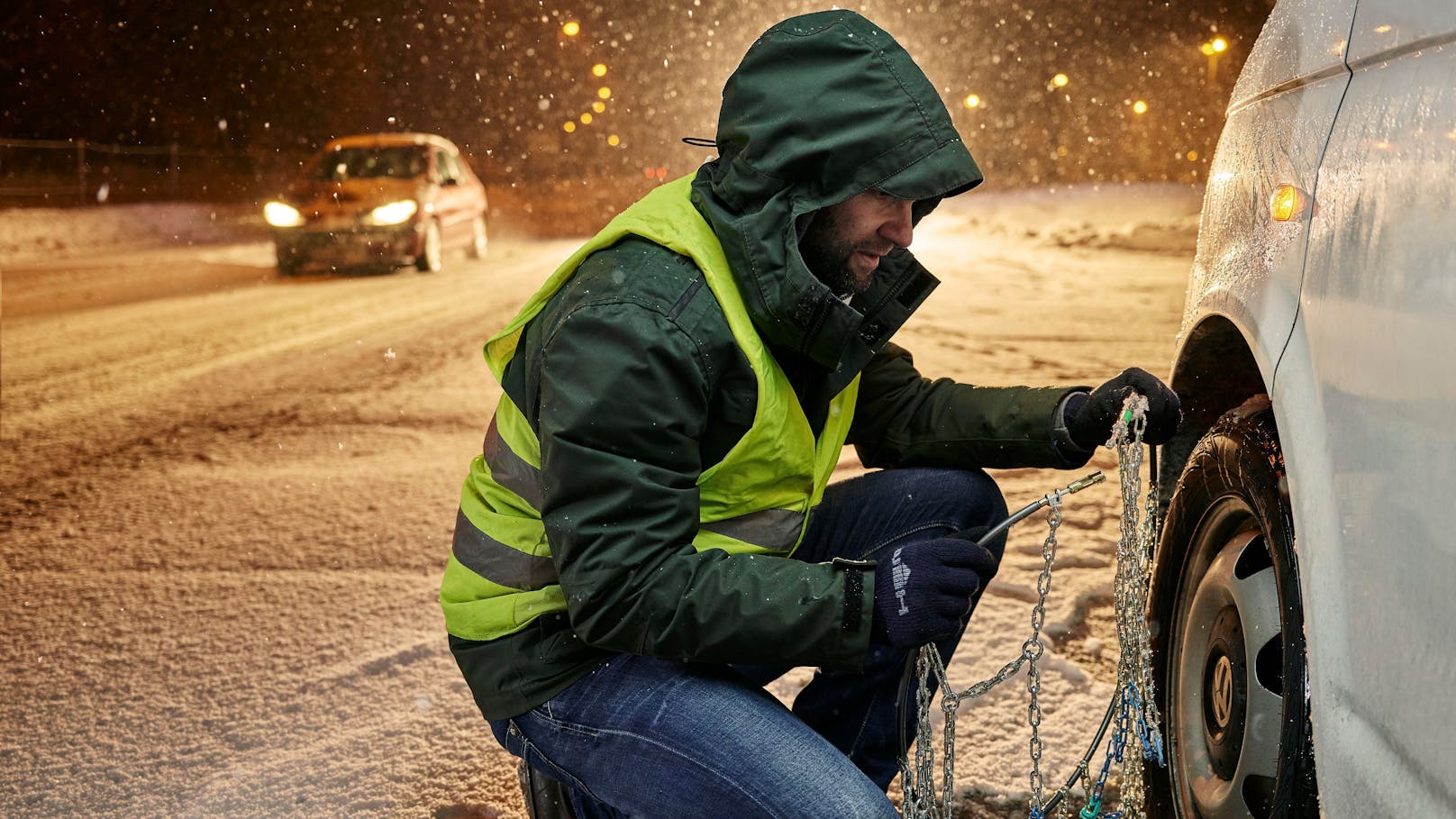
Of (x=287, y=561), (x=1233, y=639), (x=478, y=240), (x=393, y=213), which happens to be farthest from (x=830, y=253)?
(x=478, y=240)

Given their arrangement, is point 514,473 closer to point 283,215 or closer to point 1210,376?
point 1210,376

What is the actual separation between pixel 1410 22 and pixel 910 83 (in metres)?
0.67

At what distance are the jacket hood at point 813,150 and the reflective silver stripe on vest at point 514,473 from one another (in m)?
0.41

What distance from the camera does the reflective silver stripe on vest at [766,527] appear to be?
1885 mm

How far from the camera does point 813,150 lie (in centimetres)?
169

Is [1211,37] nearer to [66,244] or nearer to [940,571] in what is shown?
[940,571]

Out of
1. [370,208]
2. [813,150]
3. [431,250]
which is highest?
[370,208]

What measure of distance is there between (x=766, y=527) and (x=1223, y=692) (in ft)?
2.37

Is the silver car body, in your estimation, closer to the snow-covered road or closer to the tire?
the snow-covered road

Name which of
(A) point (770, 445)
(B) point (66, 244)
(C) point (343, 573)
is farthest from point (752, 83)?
(B) point (66, 244)

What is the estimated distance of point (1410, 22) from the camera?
1243 millimetres

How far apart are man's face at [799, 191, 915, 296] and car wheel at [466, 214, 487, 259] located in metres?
11.8

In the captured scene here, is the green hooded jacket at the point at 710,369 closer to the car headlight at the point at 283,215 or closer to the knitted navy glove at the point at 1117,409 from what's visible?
the knitted navy glove at the point at 1117,409

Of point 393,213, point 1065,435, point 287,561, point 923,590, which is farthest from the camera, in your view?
point 393,213
